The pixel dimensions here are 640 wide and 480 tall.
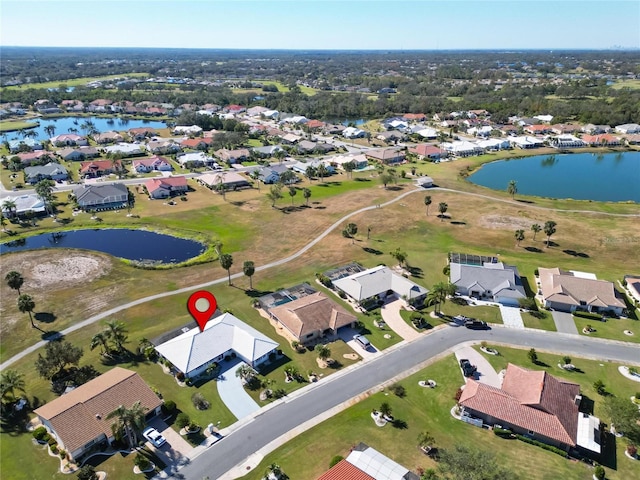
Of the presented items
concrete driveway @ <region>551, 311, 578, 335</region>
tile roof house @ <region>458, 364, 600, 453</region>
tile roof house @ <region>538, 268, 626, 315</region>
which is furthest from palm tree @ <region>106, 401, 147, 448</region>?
tile roof house @ <region>538, 268, 626, 315</region>

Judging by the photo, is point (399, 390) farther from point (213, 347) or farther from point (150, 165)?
point (150, 165)

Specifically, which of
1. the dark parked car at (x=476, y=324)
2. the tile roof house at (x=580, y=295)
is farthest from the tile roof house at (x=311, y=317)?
the tile roof house at (x=580, y=295)

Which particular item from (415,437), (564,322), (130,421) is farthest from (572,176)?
(130,421)

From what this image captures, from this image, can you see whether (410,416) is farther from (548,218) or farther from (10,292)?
(548,218)

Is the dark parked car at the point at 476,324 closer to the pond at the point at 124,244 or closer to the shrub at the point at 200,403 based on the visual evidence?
the shrub at the point at 200,403

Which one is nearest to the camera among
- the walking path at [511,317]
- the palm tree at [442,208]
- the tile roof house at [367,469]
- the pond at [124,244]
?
the tile roof house at [367,469]

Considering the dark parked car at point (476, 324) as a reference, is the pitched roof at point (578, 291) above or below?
above
